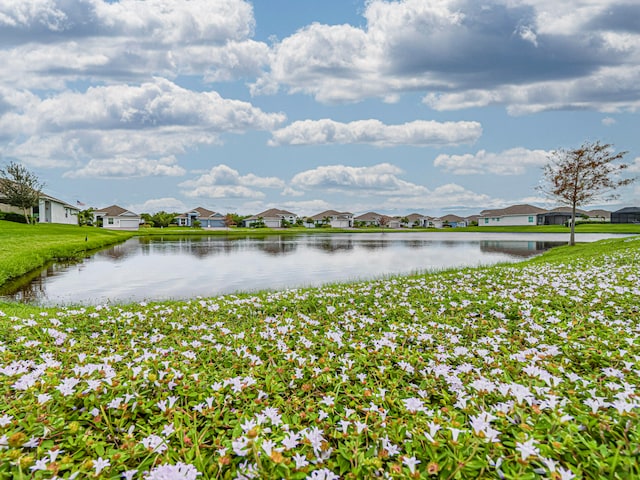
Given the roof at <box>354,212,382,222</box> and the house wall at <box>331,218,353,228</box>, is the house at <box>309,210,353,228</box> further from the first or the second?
the roof at <box>354,212,382,222</box>

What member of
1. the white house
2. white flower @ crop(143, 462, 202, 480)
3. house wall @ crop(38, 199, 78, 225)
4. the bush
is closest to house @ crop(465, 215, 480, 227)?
house wall @ crop(38, 199, 78, 225)

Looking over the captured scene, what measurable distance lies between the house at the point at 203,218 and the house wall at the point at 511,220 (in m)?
85.4

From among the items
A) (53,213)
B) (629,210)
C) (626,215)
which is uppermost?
(53,213)

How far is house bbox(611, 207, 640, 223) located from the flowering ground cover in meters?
127

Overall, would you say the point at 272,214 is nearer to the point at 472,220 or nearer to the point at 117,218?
the point at 117,218

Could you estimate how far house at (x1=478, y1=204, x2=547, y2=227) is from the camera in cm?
10304

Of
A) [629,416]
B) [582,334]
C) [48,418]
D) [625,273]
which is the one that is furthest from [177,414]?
[625,273]

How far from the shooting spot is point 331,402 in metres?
A: 2.79

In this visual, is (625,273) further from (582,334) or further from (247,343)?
(247,343)

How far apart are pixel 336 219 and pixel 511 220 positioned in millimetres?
57287

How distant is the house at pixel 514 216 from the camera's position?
103037 millimetres

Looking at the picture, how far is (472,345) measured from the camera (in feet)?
14.6

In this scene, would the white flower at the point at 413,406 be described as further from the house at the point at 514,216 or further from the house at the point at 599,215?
the house at the point at 599,215

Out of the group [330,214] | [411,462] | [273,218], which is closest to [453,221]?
[330,214]
